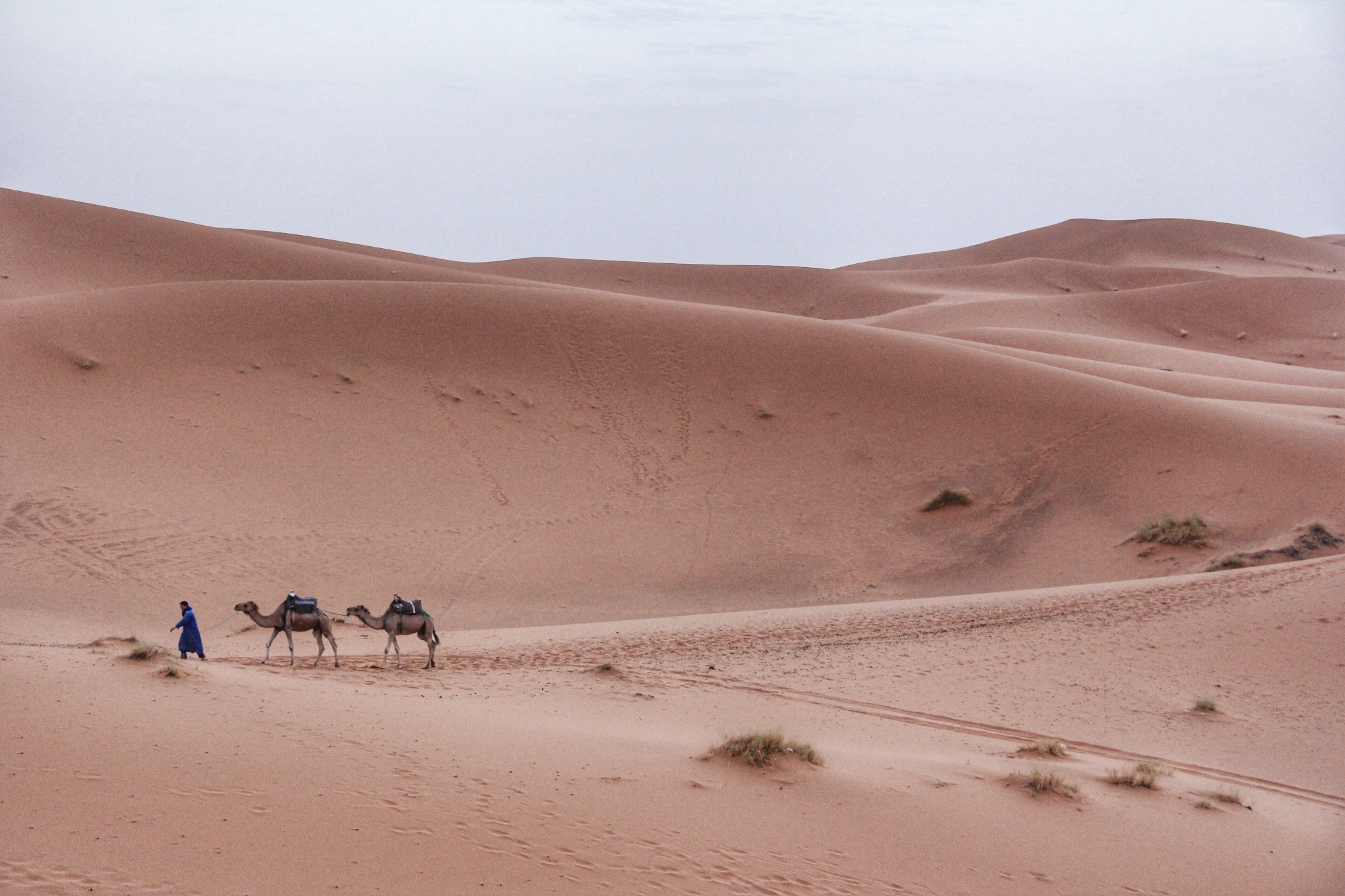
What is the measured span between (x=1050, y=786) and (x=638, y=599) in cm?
1272

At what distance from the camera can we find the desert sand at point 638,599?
27.2 ft

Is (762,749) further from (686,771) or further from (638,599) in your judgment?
(638,599)

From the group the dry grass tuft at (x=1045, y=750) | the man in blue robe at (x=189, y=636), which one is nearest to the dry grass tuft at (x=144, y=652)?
the man in blue robe at (x=189, y=636)

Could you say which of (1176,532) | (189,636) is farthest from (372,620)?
(1176,532)

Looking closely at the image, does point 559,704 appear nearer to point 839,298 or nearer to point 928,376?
point 928,376

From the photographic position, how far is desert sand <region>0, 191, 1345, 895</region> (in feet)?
27.2

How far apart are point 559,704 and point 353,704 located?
2.56 meters

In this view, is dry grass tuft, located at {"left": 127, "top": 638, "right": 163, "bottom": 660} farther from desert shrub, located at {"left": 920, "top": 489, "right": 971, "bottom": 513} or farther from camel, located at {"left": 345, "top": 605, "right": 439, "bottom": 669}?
desert shrub, located at {"left": 920, "top": 489, "right": 971, "bottom": 513}

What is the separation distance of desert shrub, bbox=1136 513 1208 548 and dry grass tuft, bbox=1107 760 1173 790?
1298 cm

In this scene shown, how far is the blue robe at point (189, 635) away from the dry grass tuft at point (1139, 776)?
10.9m

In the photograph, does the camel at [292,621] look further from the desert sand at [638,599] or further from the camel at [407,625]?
the desert sand at [638,599]

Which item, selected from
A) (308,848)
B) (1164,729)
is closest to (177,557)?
(308,848)

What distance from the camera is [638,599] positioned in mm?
22250

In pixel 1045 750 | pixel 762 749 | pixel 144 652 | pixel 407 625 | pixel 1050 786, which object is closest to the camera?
pixel 762 749
